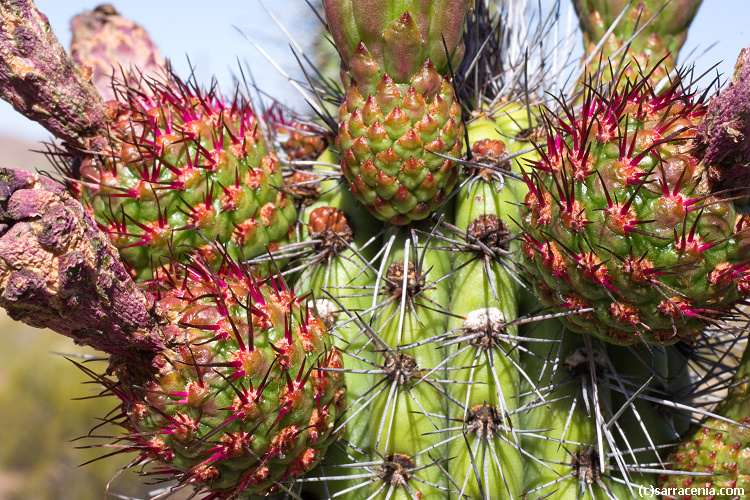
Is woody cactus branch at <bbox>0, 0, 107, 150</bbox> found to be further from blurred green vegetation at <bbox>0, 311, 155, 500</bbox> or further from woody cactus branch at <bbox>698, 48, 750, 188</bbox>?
blurred green vegetation at <bbox>0, 311, 155, 500</bbox>

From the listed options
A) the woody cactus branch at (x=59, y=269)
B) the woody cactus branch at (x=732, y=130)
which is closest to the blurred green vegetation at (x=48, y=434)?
the woody cactus branch at (x=59, y=269)

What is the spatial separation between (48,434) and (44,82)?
11.1 m

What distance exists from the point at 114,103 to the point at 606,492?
182cm

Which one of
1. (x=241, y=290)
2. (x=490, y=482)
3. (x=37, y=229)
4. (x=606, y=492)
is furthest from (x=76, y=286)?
(x=606, y=492)

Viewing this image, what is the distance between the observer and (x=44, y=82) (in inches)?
64.9

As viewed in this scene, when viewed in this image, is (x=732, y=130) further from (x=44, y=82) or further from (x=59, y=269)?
(x=44, y=82)

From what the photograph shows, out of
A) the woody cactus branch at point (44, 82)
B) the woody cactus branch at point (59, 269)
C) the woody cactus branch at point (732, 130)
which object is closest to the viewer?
the woody cactus branch at point (59, 269)

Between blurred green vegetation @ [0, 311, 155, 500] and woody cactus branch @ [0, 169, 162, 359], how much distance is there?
949 centimetres

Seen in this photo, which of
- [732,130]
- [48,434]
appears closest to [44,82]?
[732,130]

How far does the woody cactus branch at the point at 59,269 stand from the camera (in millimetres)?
1195

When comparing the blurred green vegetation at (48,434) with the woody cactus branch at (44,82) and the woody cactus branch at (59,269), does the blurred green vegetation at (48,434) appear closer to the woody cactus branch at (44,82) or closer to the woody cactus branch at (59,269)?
the woody cactus branch at (44,82)

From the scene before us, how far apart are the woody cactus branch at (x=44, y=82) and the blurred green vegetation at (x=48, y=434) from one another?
928 centimetres

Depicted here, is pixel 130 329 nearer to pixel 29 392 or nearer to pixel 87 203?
pixel 87 203

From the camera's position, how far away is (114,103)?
188cm
